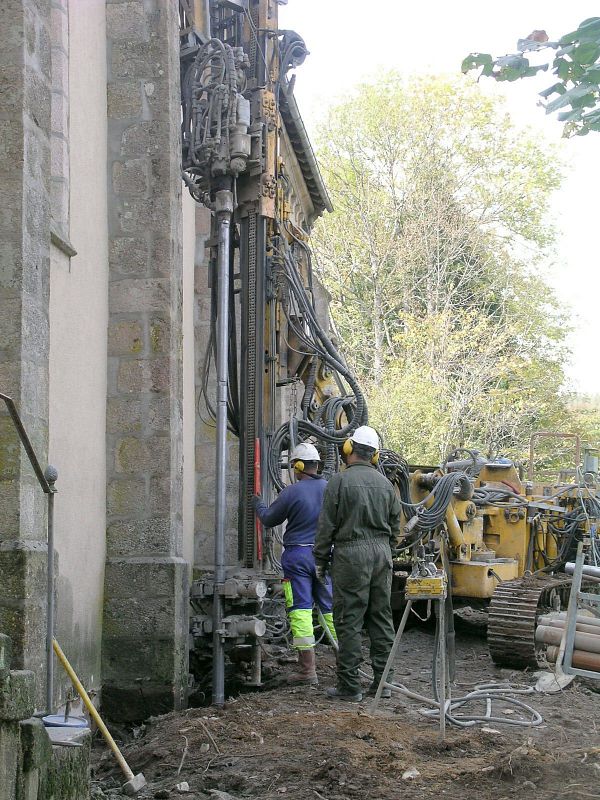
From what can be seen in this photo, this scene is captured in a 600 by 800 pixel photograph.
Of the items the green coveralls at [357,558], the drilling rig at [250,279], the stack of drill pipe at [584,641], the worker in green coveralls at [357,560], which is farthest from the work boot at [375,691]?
the stack of drill pipe at [584,641]

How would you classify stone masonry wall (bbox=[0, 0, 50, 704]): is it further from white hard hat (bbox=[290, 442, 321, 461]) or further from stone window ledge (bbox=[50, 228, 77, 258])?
white hard hat (bbox=[290, 442, 321, 461])

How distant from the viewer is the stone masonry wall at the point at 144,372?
27.7 feet

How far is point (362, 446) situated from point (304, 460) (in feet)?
2.86

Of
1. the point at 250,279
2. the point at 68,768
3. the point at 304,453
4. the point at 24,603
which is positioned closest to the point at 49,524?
the point at 24,603

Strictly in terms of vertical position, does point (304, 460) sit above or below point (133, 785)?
above

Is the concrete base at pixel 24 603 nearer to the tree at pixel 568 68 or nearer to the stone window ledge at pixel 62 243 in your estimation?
the stone window ledge at pixel 62 243

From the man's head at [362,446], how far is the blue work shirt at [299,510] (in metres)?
0.57

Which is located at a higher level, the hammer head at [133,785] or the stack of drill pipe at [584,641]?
the stack of drill pipe at [584,641]

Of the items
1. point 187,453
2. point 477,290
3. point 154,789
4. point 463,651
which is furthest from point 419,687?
point 477,290

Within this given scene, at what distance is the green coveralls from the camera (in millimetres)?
8344

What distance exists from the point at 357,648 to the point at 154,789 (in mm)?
2480

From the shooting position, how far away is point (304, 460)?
373 inches

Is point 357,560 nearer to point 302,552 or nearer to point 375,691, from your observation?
point 302,552

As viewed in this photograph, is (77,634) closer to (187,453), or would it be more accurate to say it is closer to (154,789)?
(154,789)
